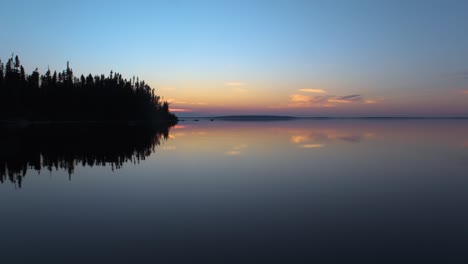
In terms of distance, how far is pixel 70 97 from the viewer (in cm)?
13825

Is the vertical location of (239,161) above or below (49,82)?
below

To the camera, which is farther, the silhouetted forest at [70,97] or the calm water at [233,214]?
the silhouetted forest at [70,97]

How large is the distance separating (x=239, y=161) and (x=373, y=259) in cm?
2001

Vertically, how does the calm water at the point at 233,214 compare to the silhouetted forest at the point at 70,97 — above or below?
below

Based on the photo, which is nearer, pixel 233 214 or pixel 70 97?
pixel 233 214

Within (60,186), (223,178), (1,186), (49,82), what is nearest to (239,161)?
(223,178)

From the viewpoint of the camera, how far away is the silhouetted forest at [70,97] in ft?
369

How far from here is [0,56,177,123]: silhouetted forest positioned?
112512 mm

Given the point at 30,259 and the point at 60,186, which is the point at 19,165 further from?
the point at 30,259

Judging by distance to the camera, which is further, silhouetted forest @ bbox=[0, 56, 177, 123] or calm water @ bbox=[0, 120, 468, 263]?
silhouetted forest @ bbox=[0, 56, 177, 123]

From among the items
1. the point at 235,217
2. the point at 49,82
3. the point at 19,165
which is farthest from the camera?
the point at 49,82

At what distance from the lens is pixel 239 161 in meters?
28.4

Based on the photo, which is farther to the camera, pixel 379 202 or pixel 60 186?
pixel 60 186

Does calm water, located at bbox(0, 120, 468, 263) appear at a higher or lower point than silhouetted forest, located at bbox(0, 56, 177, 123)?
lower
